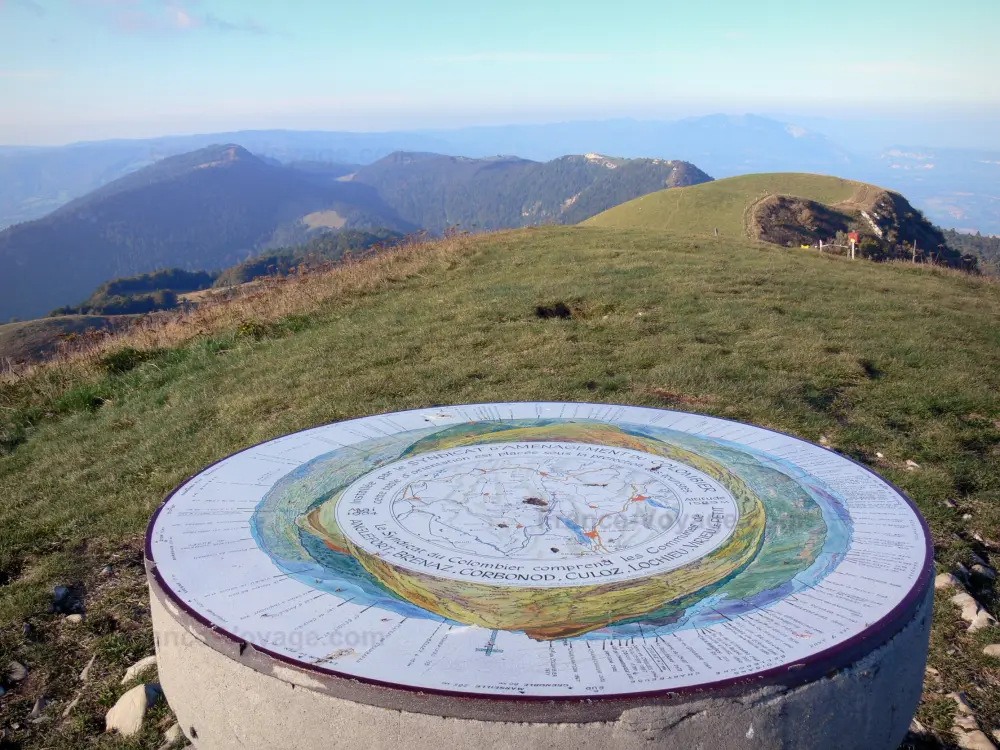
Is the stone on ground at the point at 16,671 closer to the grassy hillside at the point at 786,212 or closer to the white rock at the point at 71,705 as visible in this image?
the white rock at the point at 71,705


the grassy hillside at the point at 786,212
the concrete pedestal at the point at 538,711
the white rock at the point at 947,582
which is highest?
the concrete pedestal at the point at 538,711

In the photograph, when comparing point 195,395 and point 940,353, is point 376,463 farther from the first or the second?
point 940,353

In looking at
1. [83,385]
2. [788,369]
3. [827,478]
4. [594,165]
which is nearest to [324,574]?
[827,478]

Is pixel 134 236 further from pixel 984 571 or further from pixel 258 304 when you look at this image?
pixel 984 571

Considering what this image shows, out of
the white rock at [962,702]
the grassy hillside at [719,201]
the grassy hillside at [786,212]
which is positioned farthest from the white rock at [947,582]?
the grassy hillside at [719,201]

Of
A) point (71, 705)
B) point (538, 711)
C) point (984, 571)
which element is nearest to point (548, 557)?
point (538, 711)

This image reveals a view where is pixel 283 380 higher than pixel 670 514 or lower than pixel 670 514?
lower

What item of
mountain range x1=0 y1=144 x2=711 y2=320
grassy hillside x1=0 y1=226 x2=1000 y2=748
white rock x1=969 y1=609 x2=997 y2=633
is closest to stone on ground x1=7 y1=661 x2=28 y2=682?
grassy hillside x1=0 y1=226 x2=1000 y2=748
